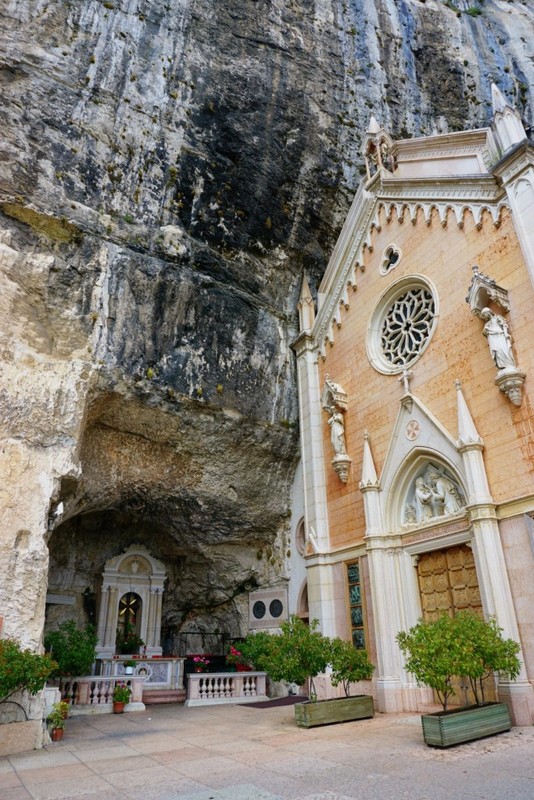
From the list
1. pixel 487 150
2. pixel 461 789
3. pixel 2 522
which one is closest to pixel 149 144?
pixel 487 150

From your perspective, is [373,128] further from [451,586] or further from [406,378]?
[451,586]

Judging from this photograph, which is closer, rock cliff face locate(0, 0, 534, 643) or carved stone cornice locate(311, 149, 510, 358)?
carved stone cornice locate(311, 149, 510, 358)

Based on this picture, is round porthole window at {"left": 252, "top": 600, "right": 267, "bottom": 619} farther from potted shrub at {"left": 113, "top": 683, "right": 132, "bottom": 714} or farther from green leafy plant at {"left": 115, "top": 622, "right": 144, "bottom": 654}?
potted shrub at {"left": 113, "top": 683, "right": 132, "bottom": 714}

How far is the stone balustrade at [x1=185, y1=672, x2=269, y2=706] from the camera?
1644 cm

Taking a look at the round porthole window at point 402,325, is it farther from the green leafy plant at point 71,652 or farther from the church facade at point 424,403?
the green leafy plant at point 71,652

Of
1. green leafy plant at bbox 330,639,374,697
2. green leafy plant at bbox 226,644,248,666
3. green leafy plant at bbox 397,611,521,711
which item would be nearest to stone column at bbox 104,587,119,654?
green leafy plant at bbox 226,644,248,666

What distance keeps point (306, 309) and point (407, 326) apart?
4866 mm

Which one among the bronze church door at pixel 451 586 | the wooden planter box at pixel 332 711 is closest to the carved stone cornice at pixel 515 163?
the bronze church door at pixel 451 586

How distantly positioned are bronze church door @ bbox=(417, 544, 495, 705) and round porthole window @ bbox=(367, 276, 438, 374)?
199 inches

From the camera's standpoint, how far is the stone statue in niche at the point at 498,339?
38.9ft

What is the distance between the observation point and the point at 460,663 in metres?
8.96

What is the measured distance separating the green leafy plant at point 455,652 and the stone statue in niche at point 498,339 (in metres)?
5.31

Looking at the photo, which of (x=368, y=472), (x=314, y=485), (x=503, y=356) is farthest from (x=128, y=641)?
(x=503, y=356)

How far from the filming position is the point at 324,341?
18.9 metres
